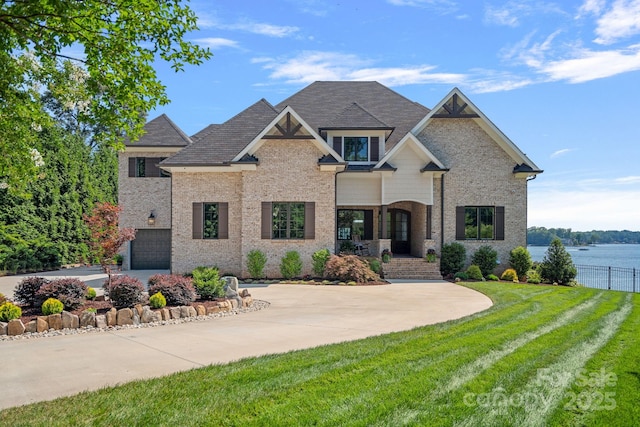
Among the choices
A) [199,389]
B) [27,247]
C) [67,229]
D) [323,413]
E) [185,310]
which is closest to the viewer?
[323,413]

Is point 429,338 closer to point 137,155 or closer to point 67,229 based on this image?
point 137,155

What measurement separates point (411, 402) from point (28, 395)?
13.9ft

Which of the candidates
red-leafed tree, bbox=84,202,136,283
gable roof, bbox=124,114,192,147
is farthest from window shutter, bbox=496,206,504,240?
red-leafed tree, bbox=84,202,136,283

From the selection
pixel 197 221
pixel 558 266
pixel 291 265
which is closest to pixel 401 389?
pixel 291 265

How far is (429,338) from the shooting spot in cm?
722

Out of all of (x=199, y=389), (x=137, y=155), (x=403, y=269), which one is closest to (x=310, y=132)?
(x=403, y=269)

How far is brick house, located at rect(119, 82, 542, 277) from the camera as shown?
1780cm

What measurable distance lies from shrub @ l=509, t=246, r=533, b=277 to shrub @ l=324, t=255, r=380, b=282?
21.5ft

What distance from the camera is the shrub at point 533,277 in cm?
1792

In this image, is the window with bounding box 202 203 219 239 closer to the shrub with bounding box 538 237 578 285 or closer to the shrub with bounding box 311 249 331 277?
the shrub with bounding box 311 249 331 277

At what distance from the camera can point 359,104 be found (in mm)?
23500

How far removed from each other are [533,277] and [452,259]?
10.8 ft

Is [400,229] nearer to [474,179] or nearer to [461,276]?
[474,179]

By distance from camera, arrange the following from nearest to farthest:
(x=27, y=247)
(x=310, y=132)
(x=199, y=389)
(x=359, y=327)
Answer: (x=199, y=389) → (x=359, y=327) → (x=310, y=132) → (x=27, y=247)
